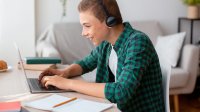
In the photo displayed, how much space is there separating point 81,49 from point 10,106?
2344mm

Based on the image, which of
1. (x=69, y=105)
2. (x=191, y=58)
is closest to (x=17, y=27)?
(x=191, y=58)

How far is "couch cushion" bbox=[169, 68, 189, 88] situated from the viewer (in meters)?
3.04

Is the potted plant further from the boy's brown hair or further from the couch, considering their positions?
the boy's brown hair

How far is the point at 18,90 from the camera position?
1.38m

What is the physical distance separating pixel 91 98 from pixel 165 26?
114 inches

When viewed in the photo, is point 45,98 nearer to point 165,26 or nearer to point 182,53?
point 182,53

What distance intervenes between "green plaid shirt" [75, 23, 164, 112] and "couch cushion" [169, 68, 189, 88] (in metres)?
1.70

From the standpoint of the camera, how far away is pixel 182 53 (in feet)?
10.7

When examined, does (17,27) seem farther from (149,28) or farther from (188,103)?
(188,103)

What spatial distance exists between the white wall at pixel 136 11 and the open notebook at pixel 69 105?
2425mm

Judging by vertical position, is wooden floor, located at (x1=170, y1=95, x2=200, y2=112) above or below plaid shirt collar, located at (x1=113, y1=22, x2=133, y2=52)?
below

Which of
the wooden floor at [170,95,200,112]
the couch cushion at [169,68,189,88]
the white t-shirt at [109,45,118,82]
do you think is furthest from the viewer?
the wooden floor at [170,95,200,112]

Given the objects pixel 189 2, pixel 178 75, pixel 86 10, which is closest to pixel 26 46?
pixel 178 75

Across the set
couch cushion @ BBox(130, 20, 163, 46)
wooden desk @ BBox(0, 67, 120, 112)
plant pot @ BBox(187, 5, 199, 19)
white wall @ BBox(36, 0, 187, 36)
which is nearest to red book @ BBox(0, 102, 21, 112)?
wooden desk @ BBox(0, 67, 120, 112)
